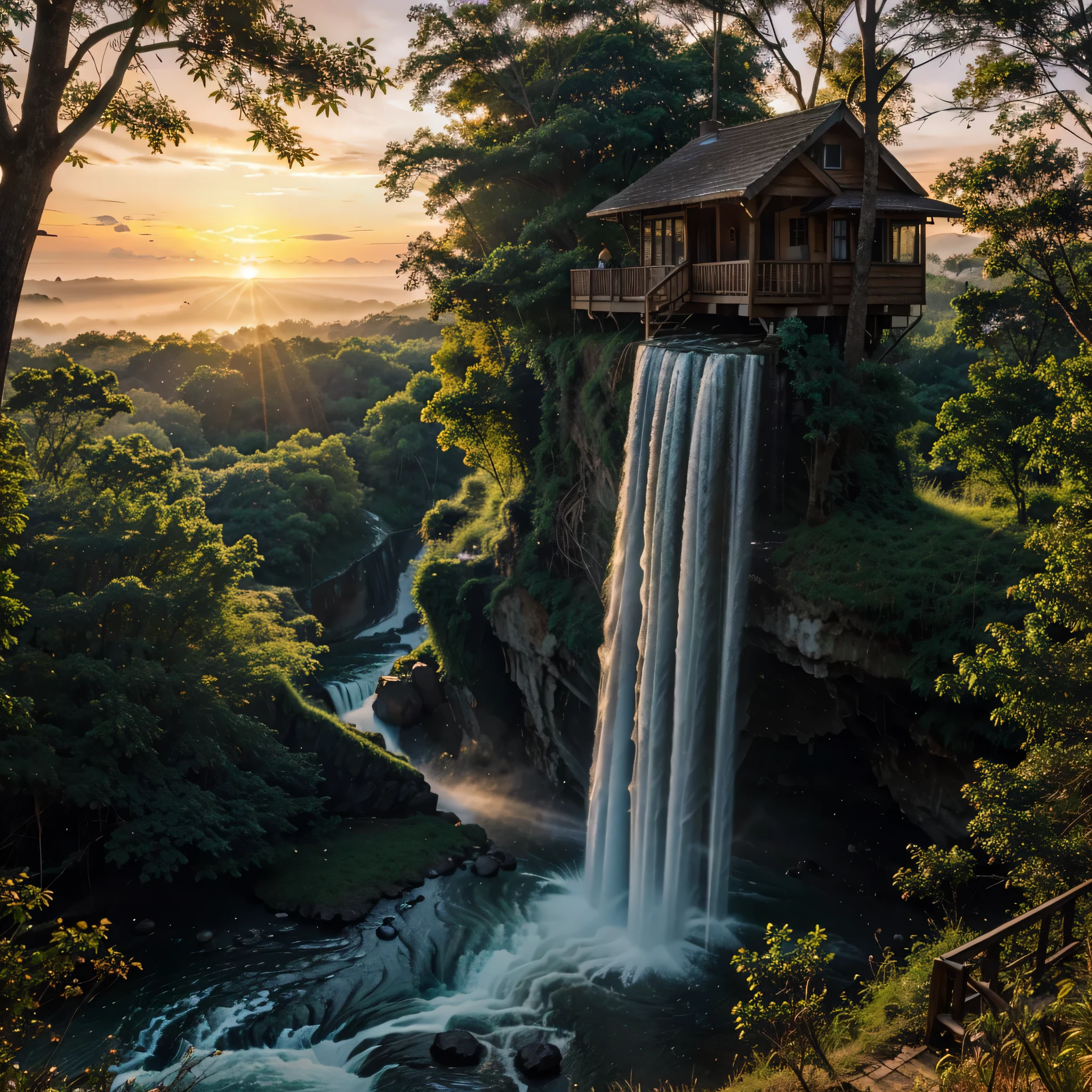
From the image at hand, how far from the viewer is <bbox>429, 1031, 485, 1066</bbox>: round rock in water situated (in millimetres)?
17078

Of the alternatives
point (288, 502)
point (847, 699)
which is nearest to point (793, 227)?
point (847, 699)

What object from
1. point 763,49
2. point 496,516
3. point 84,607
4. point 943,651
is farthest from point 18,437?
point 763,49

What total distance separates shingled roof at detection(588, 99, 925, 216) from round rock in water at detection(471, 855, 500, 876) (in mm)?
17676

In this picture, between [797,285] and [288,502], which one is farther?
[288,502]

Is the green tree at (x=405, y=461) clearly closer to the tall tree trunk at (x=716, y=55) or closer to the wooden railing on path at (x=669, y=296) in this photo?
the tall tree trunk at (x=716, y=55)

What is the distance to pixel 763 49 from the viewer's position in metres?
34.0

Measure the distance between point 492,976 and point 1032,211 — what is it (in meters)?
20.3

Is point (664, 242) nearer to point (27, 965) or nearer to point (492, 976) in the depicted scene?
point (492, 976)

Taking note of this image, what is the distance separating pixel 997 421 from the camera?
65.2ft

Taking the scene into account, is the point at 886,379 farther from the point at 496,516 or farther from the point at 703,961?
the point at 496,516

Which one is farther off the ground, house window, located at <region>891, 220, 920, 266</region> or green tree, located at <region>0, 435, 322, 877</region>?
house window, located at <region>891, 220, 920, 266</region>

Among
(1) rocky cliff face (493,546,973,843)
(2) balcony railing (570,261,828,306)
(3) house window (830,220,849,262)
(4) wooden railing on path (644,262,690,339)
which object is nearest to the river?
(1) rocky cliff face (493,546,973,843)

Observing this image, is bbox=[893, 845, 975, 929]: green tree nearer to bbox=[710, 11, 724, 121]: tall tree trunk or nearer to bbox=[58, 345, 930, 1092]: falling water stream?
bbox=[58, 345, 930, 1092]: falling water stream

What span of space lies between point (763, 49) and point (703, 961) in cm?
3126
